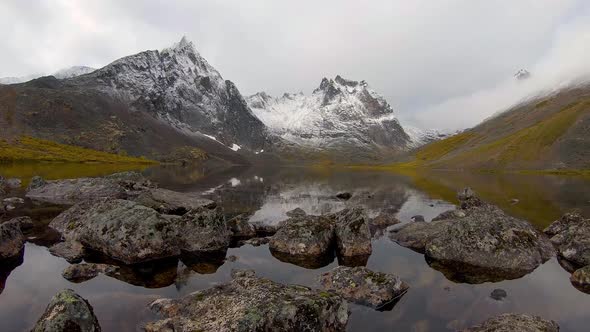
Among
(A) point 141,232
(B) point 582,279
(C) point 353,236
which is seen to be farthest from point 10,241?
(B) point 582,279

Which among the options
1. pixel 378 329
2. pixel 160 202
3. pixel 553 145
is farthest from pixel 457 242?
pixel 553 145

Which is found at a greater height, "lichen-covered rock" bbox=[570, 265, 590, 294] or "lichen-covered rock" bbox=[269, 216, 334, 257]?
"lichen-covered rock" bbox=[269, 216, 334, 257]

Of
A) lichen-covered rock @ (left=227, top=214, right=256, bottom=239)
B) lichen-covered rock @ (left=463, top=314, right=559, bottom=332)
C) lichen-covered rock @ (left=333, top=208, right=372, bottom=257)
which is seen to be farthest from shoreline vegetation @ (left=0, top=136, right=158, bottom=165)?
lichen-covered rock @ (left=463, top=314, right=559, bottom=332)

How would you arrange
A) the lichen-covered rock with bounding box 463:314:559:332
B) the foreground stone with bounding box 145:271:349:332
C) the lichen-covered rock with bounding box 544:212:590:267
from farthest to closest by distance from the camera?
the lichen-covered rock with bounding box 544:212:590:267
the lichen-covered rock with bounding box 463:314:559:332
the foreground stone with bounding box 145:271:349:332

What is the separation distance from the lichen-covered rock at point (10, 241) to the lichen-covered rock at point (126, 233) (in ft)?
11.0

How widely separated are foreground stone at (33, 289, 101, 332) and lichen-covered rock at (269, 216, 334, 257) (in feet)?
49.4

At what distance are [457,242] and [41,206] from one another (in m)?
44.5

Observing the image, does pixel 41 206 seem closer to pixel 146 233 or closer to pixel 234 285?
pixel 146 233

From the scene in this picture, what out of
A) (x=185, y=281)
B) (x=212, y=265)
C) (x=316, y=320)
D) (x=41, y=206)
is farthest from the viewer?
(x=41, y=206)

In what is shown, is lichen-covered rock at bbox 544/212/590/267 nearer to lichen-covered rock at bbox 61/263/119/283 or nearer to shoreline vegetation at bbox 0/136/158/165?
lichen-covered rock at bbox 61/263/119/283

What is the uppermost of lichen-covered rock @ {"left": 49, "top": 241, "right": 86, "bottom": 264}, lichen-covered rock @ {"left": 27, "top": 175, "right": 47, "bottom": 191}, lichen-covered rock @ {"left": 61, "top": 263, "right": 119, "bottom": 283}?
lichen-covered rock @ {"left": 27, "top": 175, "right": 47, "bottom": 191}

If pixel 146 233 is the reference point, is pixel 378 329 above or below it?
below

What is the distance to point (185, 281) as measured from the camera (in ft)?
67.2

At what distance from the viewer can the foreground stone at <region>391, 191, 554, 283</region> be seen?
23.2 meters
